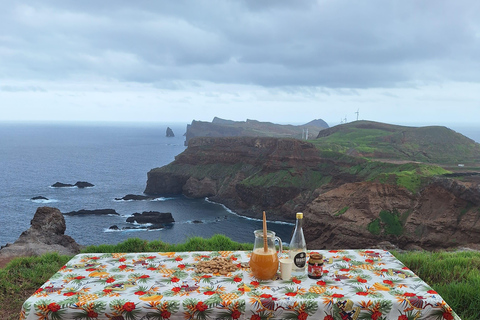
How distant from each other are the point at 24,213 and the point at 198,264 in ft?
228

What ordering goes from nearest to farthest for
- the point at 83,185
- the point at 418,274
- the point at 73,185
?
the point at 418,274 < the point at 83,185 < the point at 73,185

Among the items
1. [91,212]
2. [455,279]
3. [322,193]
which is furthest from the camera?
[91,212]

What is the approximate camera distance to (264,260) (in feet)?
13.5

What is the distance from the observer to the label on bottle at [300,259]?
4387mm

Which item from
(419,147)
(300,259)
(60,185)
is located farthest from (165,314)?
(419,147)

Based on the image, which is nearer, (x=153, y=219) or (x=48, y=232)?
(x=48, y=232)

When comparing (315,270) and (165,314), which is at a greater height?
(315,270)

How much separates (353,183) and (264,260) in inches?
2093

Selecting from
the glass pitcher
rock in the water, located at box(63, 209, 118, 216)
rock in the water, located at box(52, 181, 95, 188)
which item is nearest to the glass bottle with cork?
the glass pitcher

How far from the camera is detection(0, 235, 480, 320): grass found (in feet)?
16.6

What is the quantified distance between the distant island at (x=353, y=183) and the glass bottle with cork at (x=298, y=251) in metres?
18.5

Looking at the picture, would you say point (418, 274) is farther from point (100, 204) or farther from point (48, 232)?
point (100, 204)

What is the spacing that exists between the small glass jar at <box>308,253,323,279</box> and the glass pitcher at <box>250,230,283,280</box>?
0.41 metres

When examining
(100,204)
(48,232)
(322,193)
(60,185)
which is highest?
(48,232)
